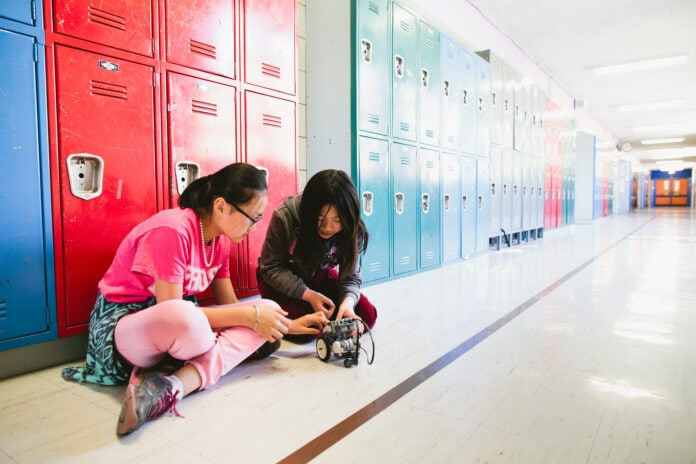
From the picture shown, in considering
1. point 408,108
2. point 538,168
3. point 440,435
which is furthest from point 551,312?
point 538,168

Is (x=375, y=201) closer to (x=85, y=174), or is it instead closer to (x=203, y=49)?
(x=203, y=49)

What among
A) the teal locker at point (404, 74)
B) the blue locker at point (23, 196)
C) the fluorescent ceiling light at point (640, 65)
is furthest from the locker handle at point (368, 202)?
Answer: the fluorescent ceiling light at point (640, 65)

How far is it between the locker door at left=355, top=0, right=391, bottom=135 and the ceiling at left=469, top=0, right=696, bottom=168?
2.98 m

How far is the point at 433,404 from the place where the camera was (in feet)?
4.70

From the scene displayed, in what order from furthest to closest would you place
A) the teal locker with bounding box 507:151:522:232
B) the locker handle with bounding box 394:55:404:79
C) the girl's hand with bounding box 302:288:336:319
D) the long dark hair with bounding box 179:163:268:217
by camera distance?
the teal locker with bounding box 507:151:522:232 < the locker handle with bounding box 394:55:404:79 < the girl's hand with bounding box 302:288:336:319 < the long dark hair with bounding box 179:163:268:217

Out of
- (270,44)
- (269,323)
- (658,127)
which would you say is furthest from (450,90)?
(658,127)

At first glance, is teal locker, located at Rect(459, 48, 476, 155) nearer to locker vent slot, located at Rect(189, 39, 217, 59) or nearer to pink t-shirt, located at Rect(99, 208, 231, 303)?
locker vent slot, located at Rect(189, 39, 217, 59)

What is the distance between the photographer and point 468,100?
494 centimetres

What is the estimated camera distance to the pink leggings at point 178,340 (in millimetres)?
1321

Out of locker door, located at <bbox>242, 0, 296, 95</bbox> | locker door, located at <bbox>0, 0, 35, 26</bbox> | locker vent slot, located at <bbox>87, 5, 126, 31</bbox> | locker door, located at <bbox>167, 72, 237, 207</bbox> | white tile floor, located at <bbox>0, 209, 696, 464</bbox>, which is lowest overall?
white tile floor, located at <bbox>0, 209, 696, 464</bbox>

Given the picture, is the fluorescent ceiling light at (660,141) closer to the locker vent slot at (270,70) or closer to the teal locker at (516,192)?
the teal locker at (516,192)

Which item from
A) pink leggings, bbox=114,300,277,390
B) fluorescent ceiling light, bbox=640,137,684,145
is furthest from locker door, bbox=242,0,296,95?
fluorescent ceiling light, bbox=640,137,684,145

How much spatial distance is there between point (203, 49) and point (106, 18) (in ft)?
1.56

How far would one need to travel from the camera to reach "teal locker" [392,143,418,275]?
12.1 feet
